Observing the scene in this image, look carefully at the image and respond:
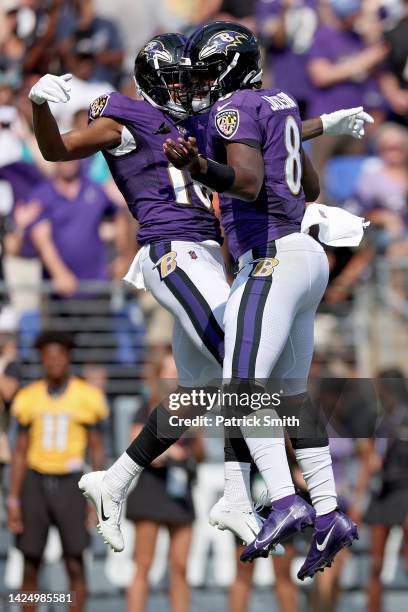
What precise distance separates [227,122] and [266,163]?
33 centimetres

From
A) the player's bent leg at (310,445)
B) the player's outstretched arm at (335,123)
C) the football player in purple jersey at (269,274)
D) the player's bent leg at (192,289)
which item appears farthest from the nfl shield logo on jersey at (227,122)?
the player's outstretched arm at (335,123)

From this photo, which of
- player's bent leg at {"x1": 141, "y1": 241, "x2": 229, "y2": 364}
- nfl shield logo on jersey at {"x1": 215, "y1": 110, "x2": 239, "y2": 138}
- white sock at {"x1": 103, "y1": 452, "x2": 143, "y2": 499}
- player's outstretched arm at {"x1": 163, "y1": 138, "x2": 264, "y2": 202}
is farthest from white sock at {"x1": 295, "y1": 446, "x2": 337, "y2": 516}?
nfl shield logo on jersey at {"x1": 215, "y1": 110, "x2": 239, "y2": 138}

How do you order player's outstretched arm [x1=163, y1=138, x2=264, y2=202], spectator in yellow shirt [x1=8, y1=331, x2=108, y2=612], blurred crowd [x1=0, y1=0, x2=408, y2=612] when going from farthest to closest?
1. blurred crowd [x1=0, y1=0, x2=408, y2=612]
2. spectator in yellow shirt [x1=8, y1=331, x2=108, y2=612]
3. player's outstretched arm [x1=163, y1=138, x2=264, y2=202]

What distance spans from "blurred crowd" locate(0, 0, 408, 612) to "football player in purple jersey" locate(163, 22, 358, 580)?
3.59 metres

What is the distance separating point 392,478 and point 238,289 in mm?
4912

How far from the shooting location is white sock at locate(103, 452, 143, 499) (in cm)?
698

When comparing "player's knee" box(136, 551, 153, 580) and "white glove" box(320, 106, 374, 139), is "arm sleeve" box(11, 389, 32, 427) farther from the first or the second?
"white glove" box(320, 106, 374, 139)

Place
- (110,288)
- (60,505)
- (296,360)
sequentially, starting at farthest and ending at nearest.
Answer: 1. (110,288)
2. (60,505)
3. (296,360)

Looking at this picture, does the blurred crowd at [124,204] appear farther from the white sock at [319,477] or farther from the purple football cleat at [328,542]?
the purple football cleat at [328,542]

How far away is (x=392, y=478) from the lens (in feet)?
36.2

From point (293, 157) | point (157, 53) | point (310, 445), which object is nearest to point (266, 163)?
point (293, 157)

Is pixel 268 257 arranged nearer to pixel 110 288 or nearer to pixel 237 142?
pixel 237 142

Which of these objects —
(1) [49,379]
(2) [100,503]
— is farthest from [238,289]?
(1) [49,379]

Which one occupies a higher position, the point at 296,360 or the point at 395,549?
the point at 296,360
